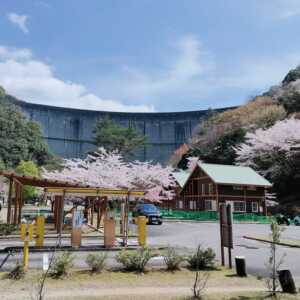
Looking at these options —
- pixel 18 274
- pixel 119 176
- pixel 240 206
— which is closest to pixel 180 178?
pixel 240 206

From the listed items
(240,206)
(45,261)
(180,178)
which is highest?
(180,178)

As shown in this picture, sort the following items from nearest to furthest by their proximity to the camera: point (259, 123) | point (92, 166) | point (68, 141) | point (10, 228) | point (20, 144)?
1. point (10, 228)
2. point (92, 166)
3. point (259, 123)
4. point (20, 144)
5. point (68, 141)

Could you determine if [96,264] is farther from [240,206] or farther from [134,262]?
[240,206]

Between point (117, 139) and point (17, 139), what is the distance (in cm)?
1873

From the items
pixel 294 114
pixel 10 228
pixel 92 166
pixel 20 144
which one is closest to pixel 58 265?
pixel 10 228

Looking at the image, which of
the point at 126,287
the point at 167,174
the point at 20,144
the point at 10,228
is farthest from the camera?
the point at 20,144

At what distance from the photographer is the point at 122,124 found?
108 metres

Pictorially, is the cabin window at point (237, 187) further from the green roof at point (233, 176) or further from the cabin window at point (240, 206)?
the cabin window at point (240, 206)

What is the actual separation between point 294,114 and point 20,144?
4671 centimetres

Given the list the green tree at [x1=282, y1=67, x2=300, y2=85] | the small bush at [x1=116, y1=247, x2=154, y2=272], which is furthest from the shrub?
the green tree at [x1=282, y1=67, x2=300, y2=85]

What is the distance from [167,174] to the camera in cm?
5038

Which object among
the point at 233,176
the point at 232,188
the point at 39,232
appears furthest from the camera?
the point at 233,176

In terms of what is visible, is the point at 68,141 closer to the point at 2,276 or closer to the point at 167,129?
the point at 167,129

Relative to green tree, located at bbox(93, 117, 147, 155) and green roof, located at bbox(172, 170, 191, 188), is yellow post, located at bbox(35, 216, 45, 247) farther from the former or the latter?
green tree, located at bbox(93, 117, 147, 155)
